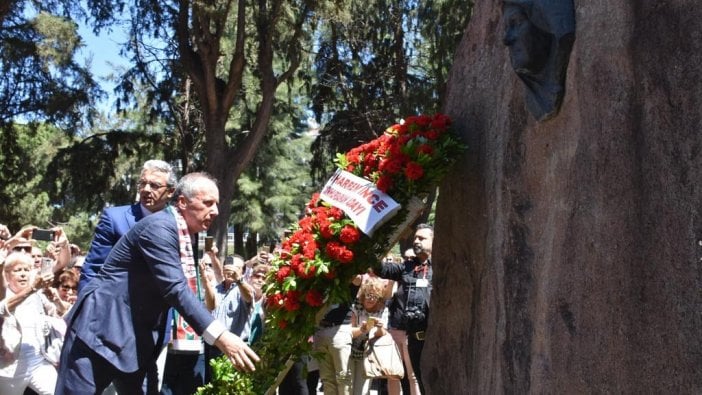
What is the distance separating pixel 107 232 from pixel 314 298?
5.41 feet

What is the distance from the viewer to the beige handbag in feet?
27.6

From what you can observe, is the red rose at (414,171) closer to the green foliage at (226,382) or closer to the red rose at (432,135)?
the red rose at (432,135)

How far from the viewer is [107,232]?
5434 millimetres

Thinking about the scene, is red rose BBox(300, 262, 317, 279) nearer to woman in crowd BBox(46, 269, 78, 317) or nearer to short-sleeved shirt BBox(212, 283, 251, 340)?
short-sleeved shirt BBox(212, 283, 251, 340)

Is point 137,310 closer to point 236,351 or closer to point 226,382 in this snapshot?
point 236,351

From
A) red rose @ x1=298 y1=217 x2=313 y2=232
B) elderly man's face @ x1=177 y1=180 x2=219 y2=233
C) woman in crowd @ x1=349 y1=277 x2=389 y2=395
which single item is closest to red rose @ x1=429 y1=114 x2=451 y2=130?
red rose @ x1=298 y1=217 x2=313 y2=232

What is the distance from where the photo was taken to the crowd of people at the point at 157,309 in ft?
14.0

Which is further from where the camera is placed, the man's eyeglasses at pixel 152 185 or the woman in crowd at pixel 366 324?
the woman in crowd at pixel 366 324

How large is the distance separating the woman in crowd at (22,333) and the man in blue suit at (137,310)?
5.25 feet

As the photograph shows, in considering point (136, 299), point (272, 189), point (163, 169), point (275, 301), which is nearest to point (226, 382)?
point (275, 301)

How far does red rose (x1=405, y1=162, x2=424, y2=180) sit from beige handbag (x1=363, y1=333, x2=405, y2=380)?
4.37 meters

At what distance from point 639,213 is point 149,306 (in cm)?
277

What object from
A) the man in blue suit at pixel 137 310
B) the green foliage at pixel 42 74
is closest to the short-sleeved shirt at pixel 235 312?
the man in blue suit at pixel 137 310

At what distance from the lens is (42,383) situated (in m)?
6.27
